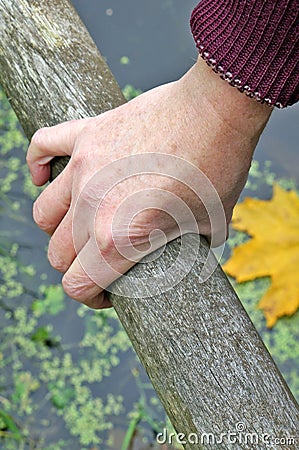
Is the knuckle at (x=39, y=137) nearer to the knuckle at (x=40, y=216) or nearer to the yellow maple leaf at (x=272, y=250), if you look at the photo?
the knuckle at (x=40, y=216)

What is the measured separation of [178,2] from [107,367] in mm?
1111

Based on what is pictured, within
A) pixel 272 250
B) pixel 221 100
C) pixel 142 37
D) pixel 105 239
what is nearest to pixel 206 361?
pixel 105 239

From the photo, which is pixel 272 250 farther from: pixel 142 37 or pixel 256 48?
pixel 256 48

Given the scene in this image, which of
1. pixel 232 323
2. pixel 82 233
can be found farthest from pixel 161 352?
pixel 82 233

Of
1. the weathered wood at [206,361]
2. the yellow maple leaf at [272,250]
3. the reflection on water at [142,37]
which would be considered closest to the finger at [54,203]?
the weathered wood at [206,361]

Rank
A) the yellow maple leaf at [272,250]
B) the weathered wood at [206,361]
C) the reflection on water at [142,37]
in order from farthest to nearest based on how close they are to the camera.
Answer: the reflection on water at [142,37], the yellow maple leaf at [272,250], the weathered wood at [206,361]

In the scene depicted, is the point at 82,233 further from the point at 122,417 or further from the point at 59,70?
the point at 122,417

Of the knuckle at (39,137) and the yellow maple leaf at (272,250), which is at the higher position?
the knuckle at (39,137)

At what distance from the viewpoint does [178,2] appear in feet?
6.75

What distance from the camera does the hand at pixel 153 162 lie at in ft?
2.38

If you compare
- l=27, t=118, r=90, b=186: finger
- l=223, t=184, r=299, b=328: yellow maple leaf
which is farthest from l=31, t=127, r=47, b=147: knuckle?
l=223, t=184, r=299, b=328: yellow maple leaf

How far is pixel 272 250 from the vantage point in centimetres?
172

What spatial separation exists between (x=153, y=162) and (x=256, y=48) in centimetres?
16

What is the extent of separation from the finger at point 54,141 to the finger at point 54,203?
0.10 feet
